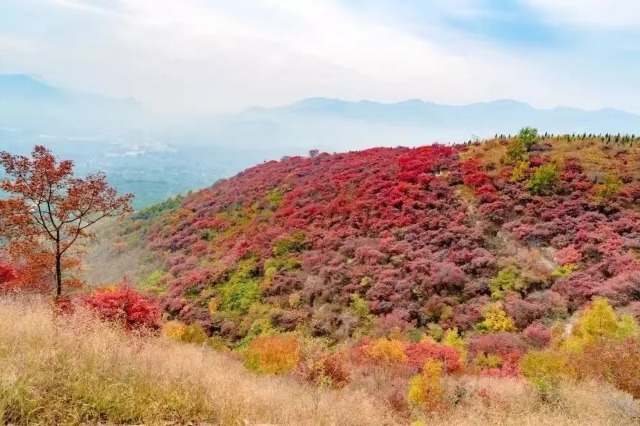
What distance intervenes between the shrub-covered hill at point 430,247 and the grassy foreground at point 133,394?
50.2 ft

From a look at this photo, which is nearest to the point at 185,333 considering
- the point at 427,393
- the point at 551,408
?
the point at 427,393

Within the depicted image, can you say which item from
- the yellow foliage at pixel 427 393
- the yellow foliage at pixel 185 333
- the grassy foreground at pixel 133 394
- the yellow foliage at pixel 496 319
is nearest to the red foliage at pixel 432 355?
the yellow foliage at pixel 496 319

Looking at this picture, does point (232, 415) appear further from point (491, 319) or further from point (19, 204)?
point (491, 319)

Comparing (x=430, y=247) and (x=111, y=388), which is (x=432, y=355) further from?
(x=111, y=388)

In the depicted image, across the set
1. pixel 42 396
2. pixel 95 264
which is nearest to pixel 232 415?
pixel 42 396

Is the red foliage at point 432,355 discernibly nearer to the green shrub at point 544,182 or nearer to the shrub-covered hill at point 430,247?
the shrub-covered hill at point 430,247

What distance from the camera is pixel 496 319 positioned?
22828 millimetres

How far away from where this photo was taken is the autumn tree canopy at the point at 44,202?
1547 cm

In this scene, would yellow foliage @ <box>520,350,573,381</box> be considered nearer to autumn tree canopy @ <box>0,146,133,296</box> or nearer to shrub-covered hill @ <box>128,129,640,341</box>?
shrub-covered hill @ <box>128,129,640,341</box>

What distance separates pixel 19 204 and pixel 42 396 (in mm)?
12681

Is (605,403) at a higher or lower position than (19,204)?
lower

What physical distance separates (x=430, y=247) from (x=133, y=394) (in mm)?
25528

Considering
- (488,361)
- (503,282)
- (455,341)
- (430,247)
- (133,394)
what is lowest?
(455,341)

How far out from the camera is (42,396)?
503cm
